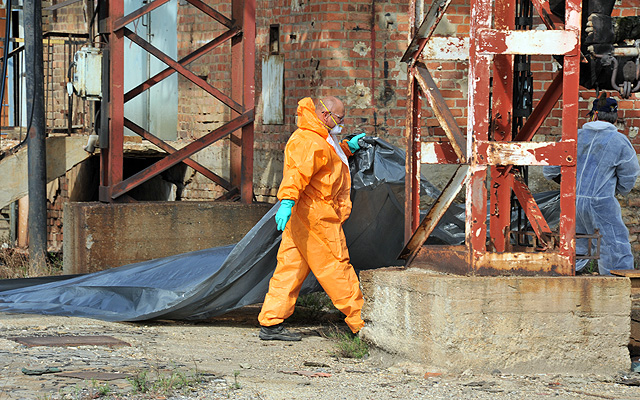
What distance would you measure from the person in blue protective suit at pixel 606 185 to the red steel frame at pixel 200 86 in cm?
294

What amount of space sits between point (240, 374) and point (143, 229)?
336 centimetres

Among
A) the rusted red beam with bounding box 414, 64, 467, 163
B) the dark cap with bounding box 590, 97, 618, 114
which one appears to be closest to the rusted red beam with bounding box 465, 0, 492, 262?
the rusted red beam with bounding box 414, 64, 467, 163

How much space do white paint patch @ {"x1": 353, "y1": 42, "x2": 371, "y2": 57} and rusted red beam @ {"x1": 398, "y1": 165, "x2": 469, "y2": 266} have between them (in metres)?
3.95

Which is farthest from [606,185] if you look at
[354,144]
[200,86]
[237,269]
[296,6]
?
[296,6]

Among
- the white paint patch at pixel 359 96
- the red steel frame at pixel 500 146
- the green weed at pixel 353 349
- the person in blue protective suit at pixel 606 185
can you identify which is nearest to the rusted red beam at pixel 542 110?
the red steel frame at pixel 500 146

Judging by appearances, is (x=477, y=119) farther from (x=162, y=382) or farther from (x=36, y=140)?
(x=36, y=140)

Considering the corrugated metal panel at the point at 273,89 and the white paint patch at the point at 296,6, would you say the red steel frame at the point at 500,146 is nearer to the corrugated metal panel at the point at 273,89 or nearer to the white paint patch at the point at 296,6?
the white paint patch at the point at 296,6

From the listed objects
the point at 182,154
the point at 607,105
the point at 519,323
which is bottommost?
the point at 519,323

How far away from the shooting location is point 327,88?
357 inches

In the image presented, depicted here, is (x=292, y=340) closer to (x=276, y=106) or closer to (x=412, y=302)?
(x=412, y=302)

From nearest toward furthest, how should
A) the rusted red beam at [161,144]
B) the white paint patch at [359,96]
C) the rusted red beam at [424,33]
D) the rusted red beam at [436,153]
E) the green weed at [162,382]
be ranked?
the green weed at [162,382] < the rusted red beam at [424,33] < the rusted red beam at [436,153] < the rusted red beam at [161,144] < the white paint patch at [359,96]

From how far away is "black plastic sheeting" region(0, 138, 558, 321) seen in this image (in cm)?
667

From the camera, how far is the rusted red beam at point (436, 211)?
17.0ft

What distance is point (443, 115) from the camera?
5.32m
